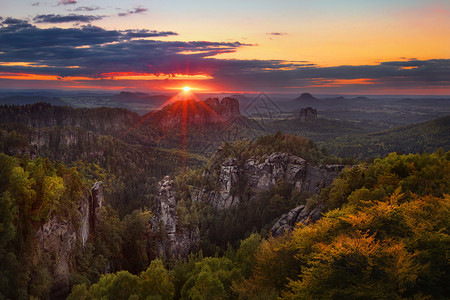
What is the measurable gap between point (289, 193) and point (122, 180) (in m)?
115

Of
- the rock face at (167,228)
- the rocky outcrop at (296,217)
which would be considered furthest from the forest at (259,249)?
the rocky outcrop at (296,217)

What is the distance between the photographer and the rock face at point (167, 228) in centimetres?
5916

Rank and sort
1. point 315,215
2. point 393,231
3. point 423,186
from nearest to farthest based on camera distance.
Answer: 1. point 393,231
2. point 423,186
3. point 315,215

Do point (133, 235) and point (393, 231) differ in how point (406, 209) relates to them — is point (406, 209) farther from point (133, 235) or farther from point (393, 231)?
point (133, 235)

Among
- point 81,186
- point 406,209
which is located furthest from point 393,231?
point 81,186

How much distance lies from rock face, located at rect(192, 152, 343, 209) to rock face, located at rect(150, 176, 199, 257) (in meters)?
42.2

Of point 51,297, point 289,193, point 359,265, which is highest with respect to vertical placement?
point 359,265

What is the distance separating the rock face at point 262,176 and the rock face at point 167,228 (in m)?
42.2

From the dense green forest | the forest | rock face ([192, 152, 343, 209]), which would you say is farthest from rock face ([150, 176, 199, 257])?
rock face ([192, 152, 343, 209])

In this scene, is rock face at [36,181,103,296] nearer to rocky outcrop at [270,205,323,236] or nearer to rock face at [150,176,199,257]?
rock face at [150,176,199,257]

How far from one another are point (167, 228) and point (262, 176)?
49941mm

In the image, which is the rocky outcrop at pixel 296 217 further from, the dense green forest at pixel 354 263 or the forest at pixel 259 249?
the dense green forest at pixel 354 263

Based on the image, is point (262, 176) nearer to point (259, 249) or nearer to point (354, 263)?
point (259, 249)

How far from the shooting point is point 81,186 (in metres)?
46.6
